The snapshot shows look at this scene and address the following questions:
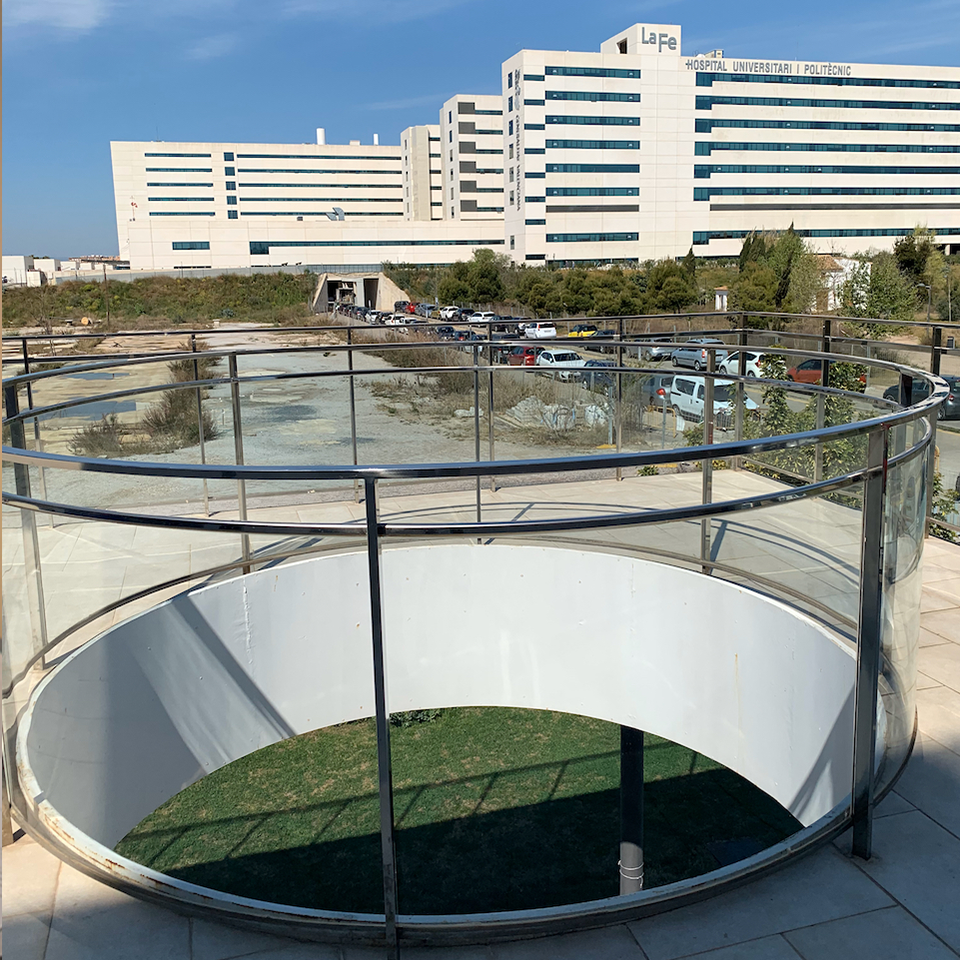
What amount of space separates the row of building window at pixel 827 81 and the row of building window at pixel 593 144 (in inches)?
308

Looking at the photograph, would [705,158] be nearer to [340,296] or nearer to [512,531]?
[340,296]

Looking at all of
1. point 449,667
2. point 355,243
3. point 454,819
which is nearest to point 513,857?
point 454,819

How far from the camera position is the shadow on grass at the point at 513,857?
919 cm

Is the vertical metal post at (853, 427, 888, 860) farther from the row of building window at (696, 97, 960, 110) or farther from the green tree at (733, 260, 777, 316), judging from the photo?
the row of building window at (696, 97, 960, 110)

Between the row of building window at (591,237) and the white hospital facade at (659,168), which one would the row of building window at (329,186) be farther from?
the row of building window at (591,237)

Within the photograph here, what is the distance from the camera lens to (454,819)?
1049 cm

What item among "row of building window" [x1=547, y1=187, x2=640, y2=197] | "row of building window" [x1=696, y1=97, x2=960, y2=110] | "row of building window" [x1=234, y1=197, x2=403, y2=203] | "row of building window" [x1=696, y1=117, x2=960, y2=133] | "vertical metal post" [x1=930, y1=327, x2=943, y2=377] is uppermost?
"row of building window" [x1=696, y1=97, x2=960, y2=110]

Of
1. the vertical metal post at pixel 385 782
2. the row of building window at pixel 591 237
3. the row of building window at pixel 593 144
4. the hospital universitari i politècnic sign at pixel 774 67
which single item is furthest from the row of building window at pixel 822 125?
the vertical metal post at pixel 385 782

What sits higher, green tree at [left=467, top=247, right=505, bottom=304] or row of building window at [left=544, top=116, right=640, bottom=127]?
row of building window at [left=544, top=116, right=640, bottom=127]

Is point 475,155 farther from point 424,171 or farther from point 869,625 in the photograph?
point 869,625

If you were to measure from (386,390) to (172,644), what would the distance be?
17.3 meters

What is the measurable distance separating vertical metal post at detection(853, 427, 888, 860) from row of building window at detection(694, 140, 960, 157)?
80121 mm

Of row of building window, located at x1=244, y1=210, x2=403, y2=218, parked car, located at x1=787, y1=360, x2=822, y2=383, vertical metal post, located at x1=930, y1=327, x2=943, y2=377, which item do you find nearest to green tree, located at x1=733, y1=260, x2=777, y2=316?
parked car, located at x1=787, y1=360, x2=822, y2=383

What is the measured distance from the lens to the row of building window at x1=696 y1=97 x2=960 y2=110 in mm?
76125
